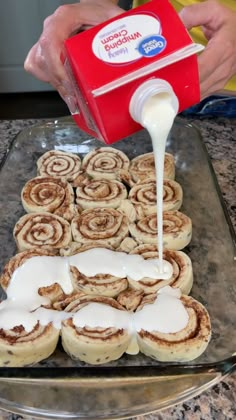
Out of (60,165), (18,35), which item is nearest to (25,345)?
(60,165)

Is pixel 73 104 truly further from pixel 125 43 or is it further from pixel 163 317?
pixel 163 317

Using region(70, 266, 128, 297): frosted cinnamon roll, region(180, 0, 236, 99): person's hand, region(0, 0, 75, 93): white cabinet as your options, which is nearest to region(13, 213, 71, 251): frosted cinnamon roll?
region(70, 266, 128, 297): frosted cinnamon roll

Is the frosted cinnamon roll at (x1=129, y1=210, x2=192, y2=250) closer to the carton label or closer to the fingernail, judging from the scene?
the fingernail

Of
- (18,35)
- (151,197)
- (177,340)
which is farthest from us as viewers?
(18,35)

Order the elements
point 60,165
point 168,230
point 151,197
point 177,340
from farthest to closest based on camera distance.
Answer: point 60,165 < point 151,197 < point 168,230 < point 177,340

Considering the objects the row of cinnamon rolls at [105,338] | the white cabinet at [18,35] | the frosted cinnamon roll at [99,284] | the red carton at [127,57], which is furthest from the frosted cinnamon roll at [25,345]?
the white cabinet at [18,35]

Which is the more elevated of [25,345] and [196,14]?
[196,14]

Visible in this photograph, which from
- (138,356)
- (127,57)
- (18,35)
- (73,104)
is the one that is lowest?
(18,35)

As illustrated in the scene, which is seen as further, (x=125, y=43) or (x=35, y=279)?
(x=35, y=279)
